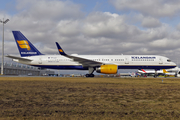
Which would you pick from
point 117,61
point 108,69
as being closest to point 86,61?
point 108,69

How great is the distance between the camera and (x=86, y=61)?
2997 centimetres

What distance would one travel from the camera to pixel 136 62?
101 feet

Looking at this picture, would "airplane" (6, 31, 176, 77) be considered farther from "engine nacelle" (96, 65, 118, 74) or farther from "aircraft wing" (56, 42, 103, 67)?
"engine nacelle" (96, 65, 118, 74)

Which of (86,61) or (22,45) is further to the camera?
(22,45)

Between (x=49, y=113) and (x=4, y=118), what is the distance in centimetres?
123

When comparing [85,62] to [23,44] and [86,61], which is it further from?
[23,44]

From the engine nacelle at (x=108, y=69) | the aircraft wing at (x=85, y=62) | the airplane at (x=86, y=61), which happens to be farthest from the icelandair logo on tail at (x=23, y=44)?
the engine nacelle at (x=108, y=69)

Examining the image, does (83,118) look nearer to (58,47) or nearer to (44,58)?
(58,47)

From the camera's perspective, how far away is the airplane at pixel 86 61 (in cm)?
3075

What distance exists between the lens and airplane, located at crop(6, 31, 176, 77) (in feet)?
101

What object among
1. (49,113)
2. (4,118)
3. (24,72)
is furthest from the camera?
(24,72)

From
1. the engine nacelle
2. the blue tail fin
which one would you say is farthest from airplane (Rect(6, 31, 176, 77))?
the engine nacelle

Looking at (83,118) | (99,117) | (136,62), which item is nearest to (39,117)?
(83,118)

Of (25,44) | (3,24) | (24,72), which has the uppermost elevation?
(3,24)
